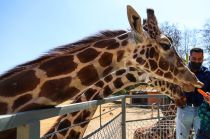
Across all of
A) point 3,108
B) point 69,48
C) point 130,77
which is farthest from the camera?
point 130,77

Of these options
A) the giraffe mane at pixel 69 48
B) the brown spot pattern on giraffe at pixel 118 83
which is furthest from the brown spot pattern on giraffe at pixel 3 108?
the brown spot pattern on giraffe at pixel 118 83

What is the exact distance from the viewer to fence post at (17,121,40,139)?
1996 millimetres

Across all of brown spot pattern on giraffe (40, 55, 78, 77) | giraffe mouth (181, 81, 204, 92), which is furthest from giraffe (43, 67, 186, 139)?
brown spot pattern on giraffe (40, 55, 78, 77)

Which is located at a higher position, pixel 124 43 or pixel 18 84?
pixel 124 43

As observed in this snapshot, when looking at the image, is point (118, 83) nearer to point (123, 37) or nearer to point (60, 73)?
point (123, 37)

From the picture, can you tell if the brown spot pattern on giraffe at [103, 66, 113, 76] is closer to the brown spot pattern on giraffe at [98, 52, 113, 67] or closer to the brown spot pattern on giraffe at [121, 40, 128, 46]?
the brown spot pattern on giraffe at [98, 52, 113, 67]

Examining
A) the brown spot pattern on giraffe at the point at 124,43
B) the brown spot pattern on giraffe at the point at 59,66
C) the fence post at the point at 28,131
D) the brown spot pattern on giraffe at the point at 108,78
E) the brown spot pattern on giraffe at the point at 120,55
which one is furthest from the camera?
the brown spot pattern on giraffe at the point at 108,78

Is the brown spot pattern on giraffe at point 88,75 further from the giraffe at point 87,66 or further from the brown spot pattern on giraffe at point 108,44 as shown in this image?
the brown spot pattern on giraffe at point 108,44

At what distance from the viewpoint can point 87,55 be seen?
357 centimetres

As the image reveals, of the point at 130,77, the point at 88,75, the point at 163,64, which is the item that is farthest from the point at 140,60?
the point at 88,75

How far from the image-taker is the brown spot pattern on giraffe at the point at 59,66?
3.13 meters

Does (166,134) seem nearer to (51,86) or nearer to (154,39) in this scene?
(154,39)

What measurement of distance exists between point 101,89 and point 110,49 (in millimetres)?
1070

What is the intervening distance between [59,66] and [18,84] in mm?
414
